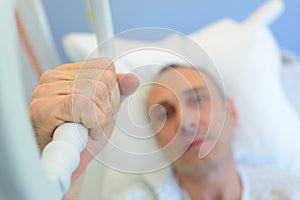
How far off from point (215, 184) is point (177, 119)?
45 centimetres

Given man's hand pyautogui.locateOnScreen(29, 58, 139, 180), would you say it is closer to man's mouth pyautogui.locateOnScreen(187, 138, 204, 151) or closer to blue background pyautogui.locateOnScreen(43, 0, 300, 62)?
man's mouth pyautogui.locateOnScreen(187, 138, 204, 151)

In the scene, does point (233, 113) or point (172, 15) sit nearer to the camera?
point (233, 113)

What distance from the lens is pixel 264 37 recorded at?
1515 millimetres

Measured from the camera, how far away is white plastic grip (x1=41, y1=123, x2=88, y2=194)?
0.41 m

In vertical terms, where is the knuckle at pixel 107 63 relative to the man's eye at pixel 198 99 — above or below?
above

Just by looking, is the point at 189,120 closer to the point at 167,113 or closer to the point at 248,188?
the point at 167,113

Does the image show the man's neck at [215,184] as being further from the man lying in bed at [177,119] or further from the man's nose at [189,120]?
the man's nose at [189,120]

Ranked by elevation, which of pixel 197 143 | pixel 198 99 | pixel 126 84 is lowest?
pixel 197 143

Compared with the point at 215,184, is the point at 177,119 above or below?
above

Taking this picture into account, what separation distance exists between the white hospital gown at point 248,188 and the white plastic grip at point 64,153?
2.28ft

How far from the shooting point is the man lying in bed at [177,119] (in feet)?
1.72

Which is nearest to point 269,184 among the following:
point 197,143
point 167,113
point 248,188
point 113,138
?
point 248,188

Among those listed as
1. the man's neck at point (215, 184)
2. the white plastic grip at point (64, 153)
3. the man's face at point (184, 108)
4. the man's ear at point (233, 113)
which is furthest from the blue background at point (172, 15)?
the white plastic grip at point (64, 153)

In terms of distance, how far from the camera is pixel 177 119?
0.84 m
